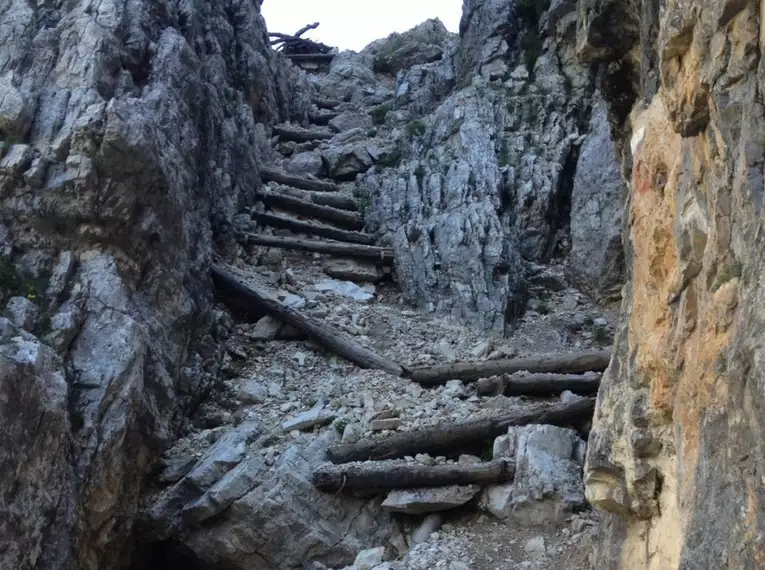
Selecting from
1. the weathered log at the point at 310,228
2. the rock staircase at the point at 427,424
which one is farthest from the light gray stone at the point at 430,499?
the weathered log at the point at 310,228

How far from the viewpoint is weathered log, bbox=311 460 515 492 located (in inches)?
411

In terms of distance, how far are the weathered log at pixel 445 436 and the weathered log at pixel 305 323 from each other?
2342 millimetres

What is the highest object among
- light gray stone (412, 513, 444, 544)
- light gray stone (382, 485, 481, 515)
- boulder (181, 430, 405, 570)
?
light gray stone (382, 485, 481, 515)

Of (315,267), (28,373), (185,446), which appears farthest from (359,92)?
(28,373)

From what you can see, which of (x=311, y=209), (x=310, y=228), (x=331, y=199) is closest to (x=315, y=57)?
(x=331, y=199)

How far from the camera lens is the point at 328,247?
1803cm

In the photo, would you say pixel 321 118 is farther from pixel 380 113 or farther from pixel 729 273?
pixel 729 273

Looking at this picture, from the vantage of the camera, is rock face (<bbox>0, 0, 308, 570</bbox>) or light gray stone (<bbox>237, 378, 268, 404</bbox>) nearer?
rock face (<bbox>0, 0, 308, 570</bbox>)

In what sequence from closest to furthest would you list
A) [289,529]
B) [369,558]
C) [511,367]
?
[369,558]
[289,529]
[511,367]

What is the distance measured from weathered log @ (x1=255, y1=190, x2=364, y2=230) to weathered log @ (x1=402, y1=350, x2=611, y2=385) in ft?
22.2

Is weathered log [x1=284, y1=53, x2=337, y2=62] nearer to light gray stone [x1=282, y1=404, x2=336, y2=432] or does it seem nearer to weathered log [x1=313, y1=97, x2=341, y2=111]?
weathered log [x1=313, y1=97, x2=341, y2=111]

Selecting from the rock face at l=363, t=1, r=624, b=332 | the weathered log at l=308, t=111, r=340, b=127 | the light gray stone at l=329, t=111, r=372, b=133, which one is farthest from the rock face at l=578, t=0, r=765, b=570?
the weathered log at l=308, t=111, r=340, b=127

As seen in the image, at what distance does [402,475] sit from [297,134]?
15.8m

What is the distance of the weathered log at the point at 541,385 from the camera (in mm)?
12266
